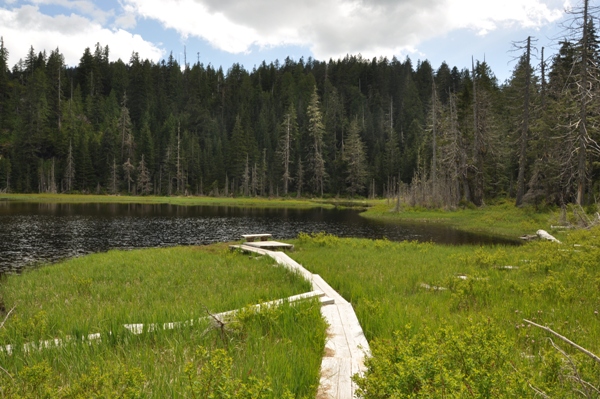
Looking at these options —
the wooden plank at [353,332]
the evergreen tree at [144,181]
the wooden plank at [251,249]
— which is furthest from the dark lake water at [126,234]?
the evergreen tree at [144,181]

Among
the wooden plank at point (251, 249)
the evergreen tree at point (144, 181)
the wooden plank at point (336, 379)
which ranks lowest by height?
the wooden plank at point (251, 249)

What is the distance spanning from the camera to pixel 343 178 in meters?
90.4

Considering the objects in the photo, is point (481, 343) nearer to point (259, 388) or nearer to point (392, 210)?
point (259, 388)

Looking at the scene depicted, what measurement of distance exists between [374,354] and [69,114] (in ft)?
387

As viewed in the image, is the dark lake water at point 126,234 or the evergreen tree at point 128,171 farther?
the evergreen tree at point 128,171

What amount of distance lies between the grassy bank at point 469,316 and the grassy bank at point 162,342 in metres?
1.09

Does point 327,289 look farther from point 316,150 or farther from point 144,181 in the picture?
point 144,181

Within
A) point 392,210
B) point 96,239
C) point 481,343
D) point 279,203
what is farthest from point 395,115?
point 481,343

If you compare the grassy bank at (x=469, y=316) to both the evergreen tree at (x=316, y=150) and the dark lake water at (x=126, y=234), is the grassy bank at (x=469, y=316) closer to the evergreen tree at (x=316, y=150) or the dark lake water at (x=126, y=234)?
the dark lake water at (x=126, y=234)

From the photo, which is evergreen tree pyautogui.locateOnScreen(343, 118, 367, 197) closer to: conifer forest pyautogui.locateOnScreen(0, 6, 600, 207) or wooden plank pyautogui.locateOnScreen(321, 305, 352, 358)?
conifer forest pyautogui.locateOnScreen(0, 6, 600, 207)

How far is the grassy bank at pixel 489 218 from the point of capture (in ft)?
94.3

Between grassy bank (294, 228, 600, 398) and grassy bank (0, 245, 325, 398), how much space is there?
3.58ft

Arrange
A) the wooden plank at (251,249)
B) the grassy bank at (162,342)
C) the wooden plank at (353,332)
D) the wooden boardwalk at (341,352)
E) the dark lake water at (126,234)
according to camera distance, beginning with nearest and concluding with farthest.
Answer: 1. the grassy bank at (162,342)
2. the wooden boardwalk at (341,352)
3. the wooden plank at (353,332)
4. the wooden plank at (251,249)
5. the dark lake water at (126,234)

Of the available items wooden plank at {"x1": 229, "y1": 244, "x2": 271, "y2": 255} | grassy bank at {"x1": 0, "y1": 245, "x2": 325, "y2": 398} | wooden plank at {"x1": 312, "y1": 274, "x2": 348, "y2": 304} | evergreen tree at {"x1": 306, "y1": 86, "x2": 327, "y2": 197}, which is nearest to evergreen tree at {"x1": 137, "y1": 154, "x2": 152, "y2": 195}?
evergreen tree at {"x1": 306, "y1": 86, "x2": 327, "y2": 197}
